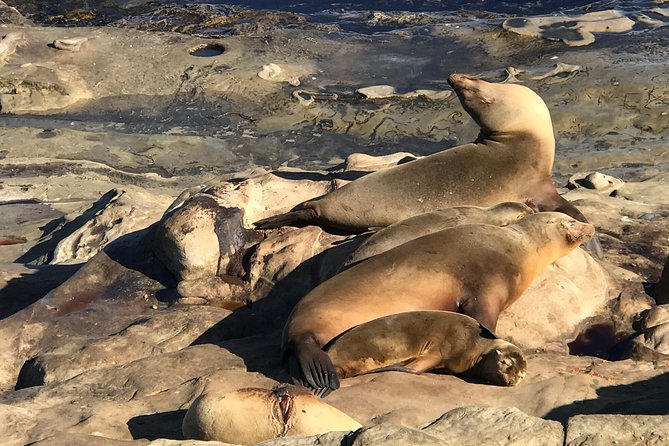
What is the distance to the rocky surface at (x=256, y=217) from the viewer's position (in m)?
4.62

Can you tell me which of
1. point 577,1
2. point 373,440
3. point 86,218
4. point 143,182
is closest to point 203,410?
point 373,440

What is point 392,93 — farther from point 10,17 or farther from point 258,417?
point 258,417

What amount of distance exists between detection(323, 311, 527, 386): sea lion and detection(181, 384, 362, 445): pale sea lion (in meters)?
0.82

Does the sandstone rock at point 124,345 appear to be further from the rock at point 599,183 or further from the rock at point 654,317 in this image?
the rock at point 599,183

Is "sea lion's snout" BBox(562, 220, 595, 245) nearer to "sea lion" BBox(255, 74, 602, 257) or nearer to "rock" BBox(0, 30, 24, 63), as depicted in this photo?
"sea lion" BBox(255, 74, 602, 257)

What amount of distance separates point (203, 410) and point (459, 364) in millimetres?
1396

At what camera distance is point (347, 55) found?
14.6m

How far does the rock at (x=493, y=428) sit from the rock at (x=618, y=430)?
0.06 meters

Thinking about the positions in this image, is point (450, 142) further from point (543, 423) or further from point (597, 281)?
point (543, 423)

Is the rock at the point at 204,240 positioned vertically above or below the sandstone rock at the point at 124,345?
above

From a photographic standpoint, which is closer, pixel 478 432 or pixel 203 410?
pixel 478 432

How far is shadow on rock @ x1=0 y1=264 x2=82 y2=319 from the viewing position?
704cm

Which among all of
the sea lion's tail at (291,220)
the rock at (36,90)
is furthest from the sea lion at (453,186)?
the rock at (36,90)

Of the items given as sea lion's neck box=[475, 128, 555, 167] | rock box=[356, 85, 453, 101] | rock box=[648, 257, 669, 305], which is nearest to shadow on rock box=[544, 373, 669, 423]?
rock box=[648, 257, 669, 305]
